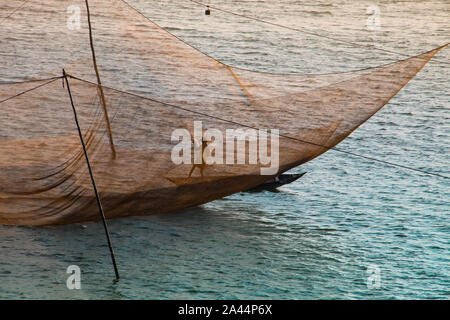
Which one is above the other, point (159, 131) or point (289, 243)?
point (159, 131)

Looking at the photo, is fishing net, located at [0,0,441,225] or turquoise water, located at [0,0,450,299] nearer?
turquoise water, located at [0,0,450,299]

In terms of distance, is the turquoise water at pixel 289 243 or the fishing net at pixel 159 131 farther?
the fishing net at pixel 159 131

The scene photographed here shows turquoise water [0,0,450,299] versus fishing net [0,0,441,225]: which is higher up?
fishing net [0,0,441,225]

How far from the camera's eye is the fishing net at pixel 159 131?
9.20 meters

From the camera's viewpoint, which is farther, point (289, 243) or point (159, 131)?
point (289, 243)

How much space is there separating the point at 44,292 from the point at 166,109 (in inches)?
111

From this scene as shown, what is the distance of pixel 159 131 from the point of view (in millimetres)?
Answer: 9469

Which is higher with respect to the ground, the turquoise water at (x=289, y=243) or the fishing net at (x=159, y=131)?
the fishing net at (x=159, y=131)

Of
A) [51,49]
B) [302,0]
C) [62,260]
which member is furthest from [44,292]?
[302,0]

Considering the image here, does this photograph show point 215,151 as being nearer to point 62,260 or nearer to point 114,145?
point 114,145

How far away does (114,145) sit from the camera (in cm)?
927

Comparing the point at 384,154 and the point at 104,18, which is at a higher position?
the point at 104,18

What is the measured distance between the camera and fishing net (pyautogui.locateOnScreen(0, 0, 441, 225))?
362 inches
